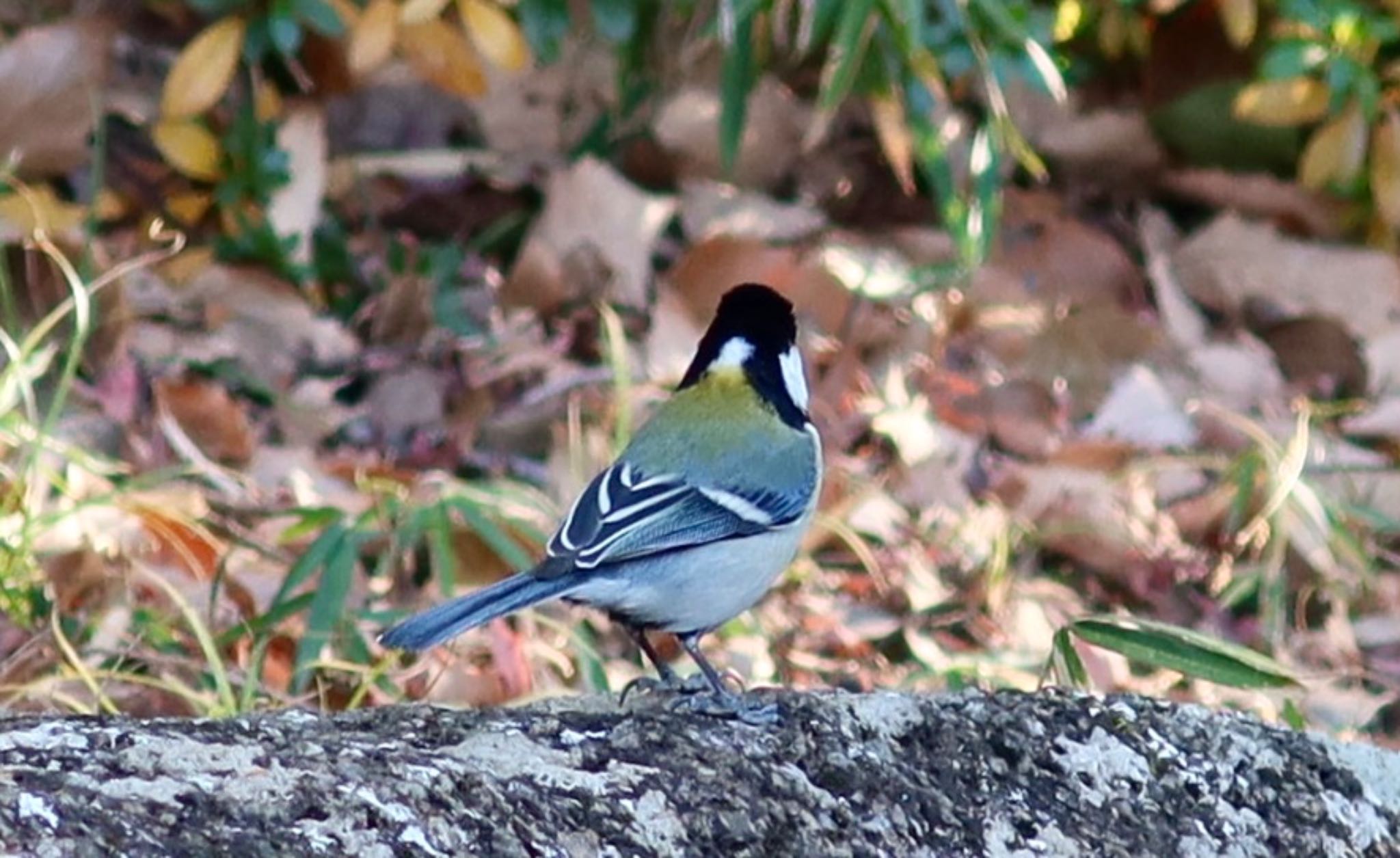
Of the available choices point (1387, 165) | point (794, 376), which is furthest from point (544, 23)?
point (1387, 165)

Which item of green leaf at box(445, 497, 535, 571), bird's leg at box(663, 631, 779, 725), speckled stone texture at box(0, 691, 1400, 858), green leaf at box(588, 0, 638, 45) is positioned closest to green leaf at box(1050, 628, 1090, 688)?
speckled stone texture at box(0, 691, 1400, 858)

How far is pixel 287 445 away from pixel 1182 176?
2.88 meters

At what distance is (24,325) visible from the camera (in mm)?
5078

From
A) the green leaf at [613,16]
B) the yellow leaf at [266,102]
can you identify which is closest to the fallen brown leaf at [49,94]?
the yellow leaf at [266,102]

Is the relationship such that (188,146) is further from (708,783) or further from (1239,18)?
(708,783)

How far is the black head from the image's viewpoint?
11.8ft

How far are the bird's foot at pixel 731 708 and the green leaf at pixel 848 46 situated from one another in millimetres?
2257

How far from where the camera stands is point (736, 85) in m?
5.22

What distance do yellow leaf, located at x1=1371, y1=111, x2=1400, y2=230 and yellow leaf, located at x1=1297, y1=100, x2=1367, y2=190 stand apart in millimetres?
39

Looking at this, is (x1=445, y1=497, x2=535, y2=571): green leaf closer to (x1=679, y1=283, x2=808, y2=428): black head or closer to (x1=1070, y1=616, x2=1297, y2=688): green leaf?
(x1=679, y1=283, x2=808, y2=428): black head

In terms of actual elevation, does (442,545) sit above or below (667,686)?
below

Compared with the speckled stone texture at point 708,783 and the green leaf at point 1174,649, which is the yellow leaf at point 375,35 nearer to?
the green leaf at point 1174,649

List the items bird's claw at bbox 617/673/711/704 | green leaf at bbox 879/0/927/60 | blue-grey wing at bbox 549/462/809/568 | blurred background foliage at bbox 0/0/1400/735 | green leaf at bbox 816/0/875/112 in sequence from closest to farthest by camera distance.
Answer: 1. bird's claw at bbox 617/673/711/704
2. blue-grey wing at bbox 549/462/809/568
3. blurred background foliage at bbox 0/0/1400/735
4. green leaf at bbox 879/0/927/60
5. green leaf at bbox 816/0/875/112

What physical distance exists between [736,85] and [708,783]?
309 cm
